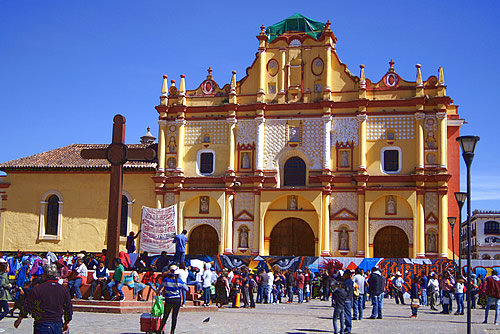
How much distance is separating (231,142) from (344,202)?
757 centimetres

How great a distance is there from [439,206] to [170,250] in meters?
15.1

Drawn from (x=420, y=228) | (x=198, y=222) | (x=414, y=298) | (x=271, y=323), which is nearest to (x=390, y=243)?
(x=420, y=228)

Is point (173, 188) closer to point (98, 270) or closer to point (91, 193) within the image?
point (91, 193)

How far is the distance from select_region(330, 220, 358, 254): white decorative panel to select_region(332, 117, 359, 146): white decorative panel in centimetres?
457

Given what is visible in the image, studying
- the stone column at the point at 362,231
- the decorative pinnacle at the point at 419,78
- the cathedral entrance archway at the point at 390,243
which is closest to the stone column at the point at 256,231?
the stone column at the point at 362,231

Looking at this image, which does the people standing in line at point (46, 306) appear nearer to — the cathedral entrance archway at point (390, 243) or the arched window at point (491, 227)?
the cathedral entrance archway at point (390, 243)

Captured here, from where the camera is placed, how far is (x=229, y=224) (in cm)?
3909

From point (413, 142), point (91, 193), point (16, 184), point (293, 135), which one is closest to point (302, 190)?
point (293, 135)

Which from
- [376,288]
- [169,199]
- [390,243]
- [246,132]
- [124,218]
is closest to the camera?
[376,288]

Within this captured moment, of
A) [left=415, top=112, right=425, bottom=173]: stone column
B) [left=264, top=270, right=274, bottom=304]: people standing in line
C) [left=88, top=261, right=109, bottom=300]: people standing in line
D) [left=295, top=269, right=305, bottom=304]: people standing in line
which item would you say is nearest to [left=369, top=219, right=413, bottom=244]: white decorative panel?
[left=415, top=112, right=425, bottom=173]: stone column

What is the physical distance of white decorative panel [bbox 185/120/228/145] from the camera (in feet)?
133

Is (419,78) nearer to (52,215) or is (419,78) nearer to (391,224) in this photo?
(391,224)

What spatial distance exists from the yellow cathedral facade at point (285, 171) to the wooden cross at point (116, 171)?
1827cm

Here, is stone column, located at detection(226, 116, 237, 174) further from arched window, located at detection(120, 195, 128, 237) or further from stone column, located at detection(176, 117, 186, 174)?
arched window, located at detection(120, 195, 128, 237)
